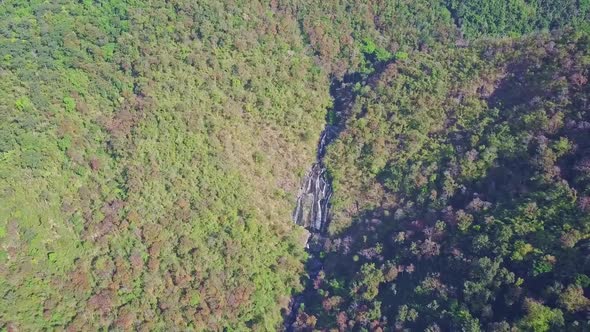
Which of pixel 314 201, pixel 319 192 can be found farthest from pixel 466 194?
pixel 314 201

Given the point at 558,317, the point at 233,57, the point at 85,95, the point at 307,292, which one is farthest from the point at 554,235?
the point at 85,95

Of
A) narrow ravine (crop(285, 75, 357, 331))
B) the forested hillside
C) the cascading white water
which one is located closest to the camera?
the forested hillside

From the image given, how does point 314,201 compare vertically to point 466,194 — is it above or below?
below

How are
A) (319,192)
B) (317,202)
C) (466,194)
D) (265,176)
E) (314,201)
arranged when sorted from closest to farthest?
1. (466,194)
2. (265,176)
3. (317,202)
4. (314,201)
5. (319,192)

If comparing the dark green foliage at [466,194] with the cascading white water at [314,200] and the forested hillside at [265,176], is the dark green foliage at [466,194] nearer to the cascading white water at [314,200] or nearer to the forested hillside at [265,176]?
the forested hillside at [265,176]

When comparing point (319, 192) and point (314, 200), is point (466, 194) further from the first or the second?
point (314, 200)

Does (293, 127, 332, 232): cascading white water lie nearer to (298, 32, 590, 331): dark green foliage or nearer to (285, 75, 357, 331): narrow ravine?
(285, 75, 357, 331): narrow ravine

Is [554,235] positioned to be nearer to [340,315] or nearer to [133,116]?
[340,315]

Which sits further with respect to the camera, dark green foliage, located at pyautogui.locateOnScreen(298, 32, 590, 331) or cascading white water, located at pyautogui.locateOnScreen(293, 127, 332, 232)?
cascading white water, located at pyautogui.locateOnScreen(293, 127, 332, 232)

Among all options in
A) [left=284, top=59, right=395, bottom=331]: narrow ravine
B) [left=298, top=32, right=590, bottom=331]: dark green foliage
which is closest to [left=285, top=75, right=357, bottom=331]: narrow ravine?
[left=284, top=59, right=395, bottom=331]: narrow ravine
